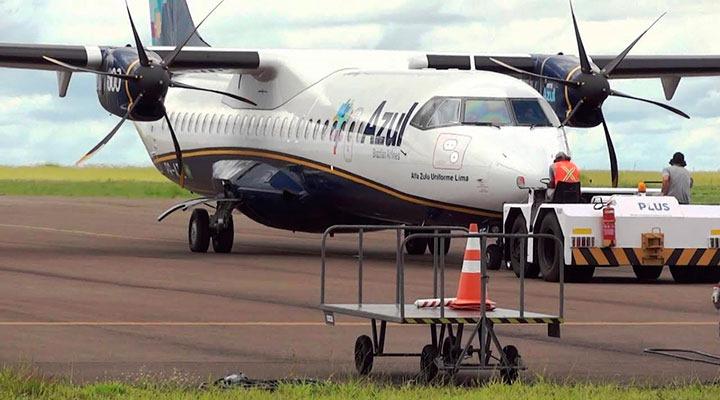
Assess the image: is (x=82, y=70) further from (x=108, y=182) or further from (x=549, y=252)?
(x=108, y=182)

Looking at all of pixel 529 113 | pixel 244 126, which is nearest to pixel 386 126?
pixel 529 113

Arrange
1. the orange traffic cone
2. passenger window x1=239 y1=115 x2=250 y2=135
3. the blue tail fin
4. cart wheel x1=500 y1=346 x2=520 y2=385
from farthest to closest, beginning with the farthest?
the blue tail fin < passenger window x1=239 y1=115 x2=250 y2=135 < the orange traffic cone < cart wheel x1=500 y1=346 x2=520 y2=385

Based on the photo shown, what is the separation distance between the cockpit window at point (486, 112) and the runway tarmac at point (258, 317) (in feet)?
7.01

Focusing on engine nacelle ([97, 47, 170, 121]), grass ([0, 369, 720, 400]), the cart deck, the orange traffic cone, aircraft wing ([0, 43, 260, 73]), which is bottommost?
grass ([0, 369, 720, 400])

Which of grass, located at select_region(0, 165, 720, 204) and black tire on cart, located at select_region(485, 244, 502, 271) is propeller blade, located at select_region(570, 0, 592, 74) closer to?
black tire on cart, located at select_region(485, 244, 502, 271)

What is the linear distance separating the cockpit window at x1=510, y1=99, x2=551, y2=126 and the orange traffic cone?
35.4 feet

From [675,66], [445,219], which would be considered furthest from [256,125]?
[675,66]

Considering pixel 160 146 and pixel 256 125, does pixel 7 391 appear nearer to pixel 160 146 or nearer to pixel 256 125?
pixel 256 125

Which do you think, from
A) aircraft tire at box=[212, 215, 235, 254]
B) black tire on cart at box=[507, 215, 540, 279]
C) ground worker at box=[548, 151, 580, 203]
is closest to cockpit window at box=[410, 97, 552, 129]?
ground worker at box=[548, 151, 580, 203]

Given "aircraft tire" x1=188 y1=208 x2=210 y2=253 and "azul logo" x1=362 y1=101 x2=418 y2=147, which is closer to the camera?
"azul logo" x1=362 y1=101 x2=418 y2=147

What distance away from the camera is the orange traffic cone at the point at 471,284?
12516mm

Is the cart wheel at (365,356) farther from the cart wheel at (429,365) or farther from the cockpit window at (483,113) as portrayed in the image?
the cockpit window at (483,113)

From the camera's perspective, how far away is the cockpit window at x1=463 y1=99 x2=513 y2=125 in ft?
76.9

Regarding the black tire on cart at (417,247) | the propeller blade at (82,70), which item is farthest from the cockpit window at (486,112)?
the propeller blade at (82,70)
